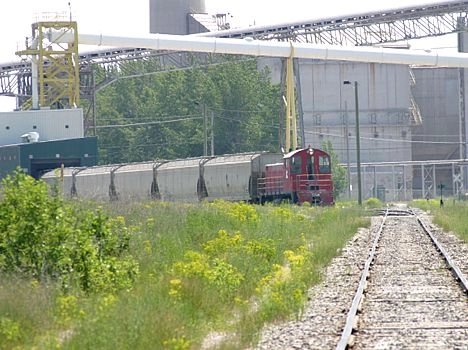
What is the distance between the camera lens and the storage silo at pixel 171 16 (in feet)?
344

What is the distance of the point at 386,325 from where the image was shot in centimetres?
1405

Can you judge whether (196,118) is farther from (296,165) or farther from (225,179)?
(296,165)

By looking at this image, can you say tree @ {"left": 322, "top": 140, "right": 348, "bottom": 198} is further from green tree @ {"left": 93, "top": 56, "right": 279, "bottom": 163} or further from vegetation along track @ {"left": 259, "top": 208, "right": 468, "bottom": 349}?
vegetation along track @ {"left": 259, "top": 208, "right": 468, "bottom": 349}

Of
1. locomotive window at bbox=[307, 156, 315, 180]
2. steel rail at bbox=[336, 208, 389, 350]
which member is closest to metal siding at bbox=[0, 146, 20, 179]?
locomotive window at bbox=[307, 156, 315, 180]

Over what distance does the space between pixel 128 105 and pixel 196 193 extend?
5110 cm

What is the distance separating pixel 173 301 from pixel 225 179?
1472 inches

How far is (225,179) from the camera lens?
51.7 meters

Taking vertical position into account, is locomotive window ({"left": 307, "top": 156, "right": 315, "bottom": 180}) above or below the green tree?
below

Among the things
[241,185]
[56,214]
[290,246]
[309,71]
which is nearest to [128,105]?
[309,71]

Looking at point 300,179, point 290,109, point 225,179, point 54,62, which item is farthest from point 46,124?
point 300,179

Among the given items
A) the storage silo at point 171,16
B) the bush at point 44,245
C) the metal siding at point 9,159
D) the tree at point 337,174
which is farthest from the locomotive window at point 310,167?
the storage silo at point 171,16

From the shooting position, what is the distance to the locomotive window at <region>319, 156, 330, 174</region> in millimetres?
51934

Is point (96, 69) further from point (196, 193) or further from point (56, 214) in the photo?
point (56, 214)

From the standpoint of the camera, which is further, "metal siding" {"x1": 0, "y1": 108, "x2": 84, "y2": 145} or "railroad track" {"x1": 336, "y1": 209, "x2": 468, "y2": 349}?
"metal siding" {"x1": 0, "y1": 108, "x2": 84, "y2": 145}
